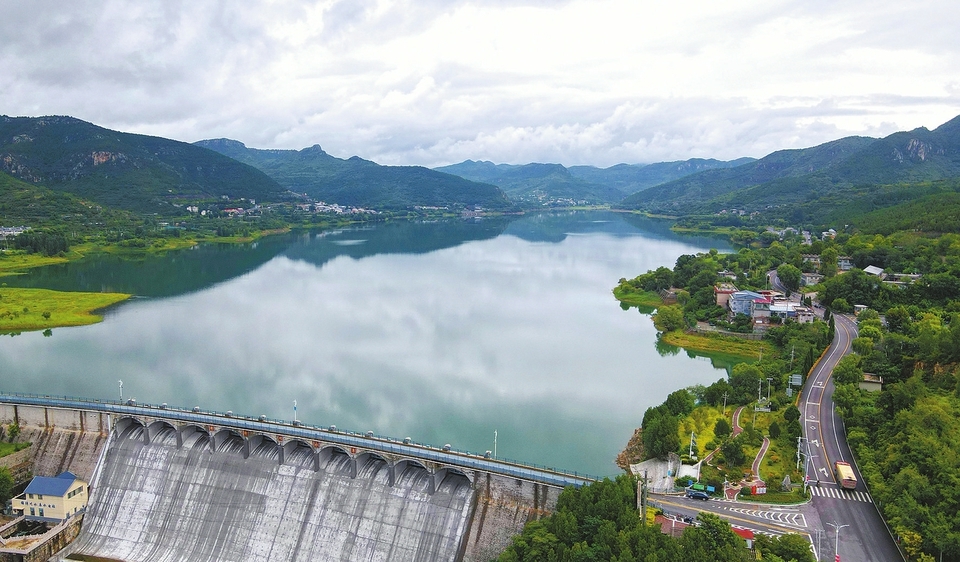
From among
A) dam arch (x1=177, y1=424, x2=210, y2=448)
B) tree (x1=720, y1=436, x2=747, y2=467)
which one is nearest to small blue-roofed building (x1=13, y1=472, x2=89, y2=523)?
dam arch (x1=177, y1=424, x2=210, y2=448)

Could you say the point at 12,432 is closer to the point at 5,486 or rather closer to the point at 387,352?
the point at 5,486

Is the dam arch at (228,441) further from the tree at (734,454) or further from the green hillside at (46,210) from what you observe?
the green hillside at (46,210)

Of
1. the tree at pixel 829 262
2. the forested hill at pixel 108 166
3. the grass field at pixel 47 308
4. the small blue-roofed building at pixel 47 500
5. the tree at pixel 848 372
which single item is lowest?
the small blue-roofed building at pixel 47 500

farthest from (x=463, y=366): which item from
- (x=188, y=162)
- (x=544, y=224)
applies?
(x=188, y=162)

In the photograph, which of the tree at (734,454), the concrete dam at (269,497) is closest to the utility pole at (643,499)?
the concrete dam at (269,497)

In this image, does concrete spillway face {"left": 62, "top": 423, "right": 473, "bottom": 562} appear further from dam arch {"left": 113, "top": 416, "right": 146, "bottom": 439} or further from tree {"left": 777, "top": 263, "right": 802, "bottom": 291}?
tree {"left": 777, "top": 263, "right": 802, "bottom": 291}

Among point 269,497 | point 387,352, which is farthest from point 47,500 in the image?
point 387,352
